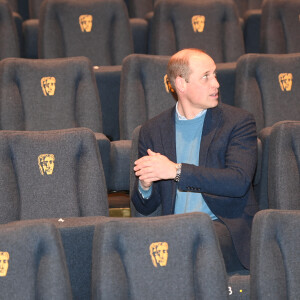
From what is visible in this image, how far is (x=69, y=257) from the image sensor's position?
62 centimetres

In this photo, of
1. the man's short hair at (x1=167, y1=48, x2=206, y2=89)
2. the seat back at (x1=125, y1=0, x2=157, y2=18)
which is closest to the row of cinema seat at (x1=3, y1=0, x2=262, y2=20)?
the seat back at (x1=125, y1=0, x2=157, y2=18)

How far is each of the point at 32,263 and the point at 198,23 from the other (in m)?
0.64

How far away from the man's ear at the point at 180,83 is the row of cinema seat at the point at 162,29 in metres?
0.27

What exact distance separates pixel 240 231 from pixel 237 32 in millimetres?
462

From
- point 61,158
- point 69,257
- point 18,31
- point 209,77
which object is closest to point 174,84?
point 209,77

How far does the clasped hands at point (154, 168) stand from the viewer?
711mm

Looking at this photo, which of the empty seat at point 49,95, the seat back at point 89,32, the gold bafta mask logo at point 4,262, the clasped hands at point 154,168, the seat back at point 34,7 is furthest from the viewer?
the seat back at point 34,7

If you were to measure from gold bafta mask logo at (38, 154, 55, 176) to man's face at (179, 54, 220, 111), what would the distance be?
7.2 inches

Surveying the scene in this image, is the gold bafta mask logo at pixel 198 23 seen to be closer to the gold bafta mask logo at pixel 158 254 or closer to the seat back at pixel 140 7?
the seat back at pixel 140 7

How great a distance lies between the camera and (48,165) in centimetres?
73

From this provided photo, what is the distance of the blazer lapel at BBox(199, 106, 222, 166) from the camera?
0.75m

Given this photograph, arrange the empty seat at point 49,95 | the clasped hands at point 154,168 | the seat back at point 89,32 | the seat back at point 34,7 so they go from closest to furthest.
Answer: the clasped hands at point 154,168, the empty seat at point 49,95, the seat back at point 89,32, the seat back at point 34,7

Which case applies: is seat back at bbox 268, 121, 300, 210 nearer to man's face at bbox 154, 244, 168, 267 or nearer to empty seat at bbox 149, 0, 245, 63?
man's face at bbox 154, 244, 168, 267

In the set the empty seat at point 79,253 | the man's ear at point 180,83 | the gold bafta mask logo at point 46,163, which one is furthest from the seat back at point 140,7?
the empty seat at point 79,253
